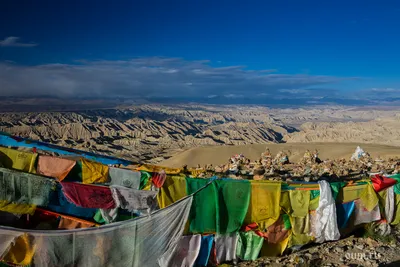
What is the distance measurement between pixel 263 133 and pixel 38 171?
59688 mm

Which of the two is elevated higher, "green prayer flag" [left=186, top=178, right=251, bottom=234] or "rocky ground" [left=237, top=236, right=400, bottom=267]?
"green prayer flag" [left=186, top=178, right=251, bottom=234]

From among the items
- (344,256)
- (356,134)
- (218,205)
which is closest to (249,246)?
(218,205)

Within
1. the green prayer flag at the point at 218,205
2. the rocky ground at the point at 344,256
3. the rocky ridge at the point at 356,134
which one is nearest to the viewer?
the green prayer flag at the point at 218,205

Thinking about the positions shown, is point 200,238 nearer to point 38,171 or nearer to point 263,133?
point 38,171

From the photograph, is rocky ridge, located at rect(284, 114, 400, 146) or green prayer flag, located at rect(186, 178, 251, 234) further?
rocky ridge, located at rect(284, 114, 400, 146)

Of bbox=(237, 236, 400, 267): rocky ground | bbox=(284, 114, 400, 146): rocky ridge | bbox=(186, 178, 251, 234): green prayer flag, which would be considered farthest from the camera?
bbox=(284, 114, 400, 146): rocky ridge

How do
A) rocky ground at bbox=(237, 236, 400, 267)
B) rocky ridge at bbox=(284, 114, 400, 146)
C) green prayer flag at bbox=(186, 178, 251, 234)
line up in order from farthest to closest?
rocky ridge at bbox=(284, 114, 400, 146)
rocky ground at bbox=(237, 236, 400, 267)
green prayer flag at bbox=(186, 178, 251, 234)

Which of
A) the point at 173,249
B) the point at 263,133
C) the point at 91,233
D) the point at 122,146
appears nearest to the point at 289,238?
the point at 173,249

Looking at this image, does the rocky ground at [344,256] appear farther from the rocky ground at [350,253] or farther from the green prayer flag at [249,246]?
the green prayer flag at [249,246]

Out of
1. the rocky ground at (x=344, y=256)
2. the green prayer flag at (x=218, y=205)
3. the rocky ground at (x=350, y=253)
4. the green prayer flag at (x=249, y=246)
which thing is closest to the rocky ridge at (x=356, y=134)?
the rocky ground at (x=350, y=253)

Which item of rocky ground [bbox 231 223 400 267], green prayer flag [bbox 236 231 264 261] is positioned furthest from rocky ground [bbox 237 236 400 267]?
green prayer flag [bbox 236 231 264 261]

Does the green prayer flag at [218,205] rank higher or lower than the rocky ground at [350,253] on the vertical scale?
higher

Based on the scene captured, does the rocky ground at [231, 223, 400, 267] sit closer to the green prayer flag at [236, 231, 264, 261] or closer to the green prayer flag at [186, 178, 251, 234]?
the green prayer flag at [236, 231, 264, 261]

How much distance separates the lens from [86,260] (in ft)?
16.0
